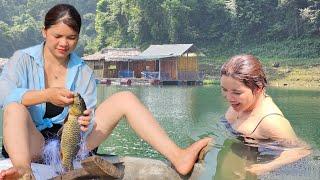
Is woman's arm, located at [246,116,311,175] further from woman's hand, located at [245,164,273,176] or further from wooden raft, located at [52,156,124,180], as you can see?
wooden raft, located at [52,156,124,180]

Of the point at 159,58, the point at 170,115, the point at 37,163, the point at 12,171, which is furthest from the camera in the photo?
the point at 159,58

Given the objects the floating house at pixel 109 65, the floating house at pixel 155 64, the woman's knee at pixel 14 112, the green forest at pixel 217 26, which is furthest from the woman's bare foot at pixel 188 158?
the green forest at pixel 217 26

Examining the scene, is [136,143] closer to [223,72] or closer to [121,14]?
[223,72]

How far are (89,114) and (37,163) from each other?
28cm

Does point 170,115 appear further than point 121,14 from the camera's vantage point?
No

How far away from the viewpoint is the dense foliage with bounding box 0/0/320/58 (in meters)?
30.0

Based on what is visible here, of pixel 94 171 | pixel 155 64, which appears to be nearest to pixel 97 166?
pixel 94 171

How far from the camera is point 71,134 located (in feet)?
5.31

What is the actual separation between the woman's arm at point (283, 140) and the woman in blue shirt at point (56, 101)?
0.20 meters

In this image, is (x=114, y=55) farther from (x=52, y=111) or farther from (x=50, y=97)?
(x=50, y=97)

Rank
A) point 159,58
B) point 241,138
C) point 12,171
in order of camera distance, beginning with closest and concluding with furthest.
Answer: point 12,171 < point 241,138 < point 159,58

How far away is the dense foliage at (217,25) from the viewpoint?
30.0m

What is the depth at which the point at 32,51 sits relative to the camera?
191 cm

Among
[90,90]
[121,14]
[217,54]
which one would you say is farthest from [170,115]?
[121,14]
